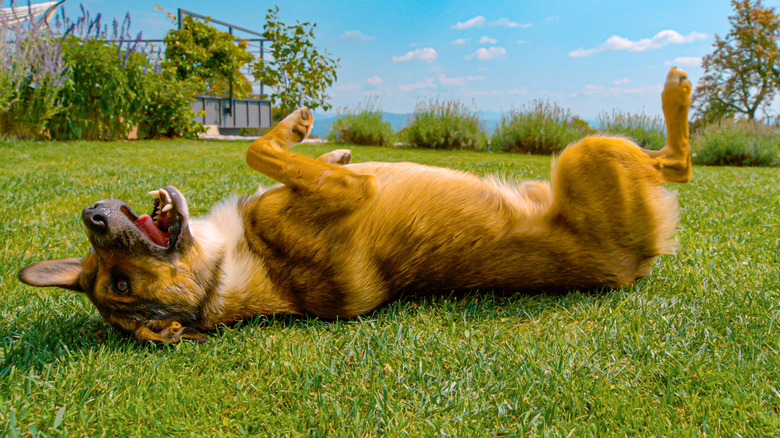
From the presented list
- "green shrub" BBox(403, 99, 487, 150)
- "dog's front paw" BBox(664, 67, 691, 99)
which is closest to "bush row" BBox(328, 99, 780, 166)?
"green shrub" BBox(403, 99, 487, 150)

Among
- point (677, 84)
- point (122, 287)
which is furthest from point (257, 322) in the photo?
point (677, 84)

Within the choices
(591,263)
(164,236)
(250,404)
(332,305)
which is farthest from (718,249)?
(164,236)

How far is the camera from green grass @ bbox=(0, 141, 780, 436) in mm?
1676

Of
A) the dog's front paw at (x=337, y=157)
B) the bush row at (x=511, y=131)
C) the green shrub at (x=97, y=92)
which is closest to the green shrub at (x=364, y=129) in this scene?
the bush row at (x=511, y=131)

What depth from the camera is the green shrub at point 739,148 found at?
520 inches

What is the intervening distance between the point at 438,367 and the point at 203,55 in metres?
18.1

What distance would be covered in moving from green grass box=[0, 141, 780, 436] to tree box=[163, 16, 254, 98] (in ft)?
52.5

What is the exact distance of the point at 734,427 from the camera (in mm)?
1614

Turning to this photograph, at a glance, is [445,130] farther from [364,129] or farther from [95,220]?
[95,220]

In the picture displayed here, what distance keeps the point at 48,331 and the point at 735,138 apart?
16.0 metres

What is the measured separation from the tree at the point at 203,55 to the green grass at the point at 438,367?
52.5ft

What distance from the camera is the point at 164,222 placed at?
216 centimetres

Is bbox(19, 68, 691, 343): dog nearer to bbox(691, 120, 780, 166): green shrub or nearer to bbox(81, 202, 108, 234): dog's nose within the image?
bbox(81, 202, 108, 234): dog's nose

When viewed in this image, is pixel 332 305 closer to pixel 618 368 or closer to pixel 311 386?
pixel 311 386
